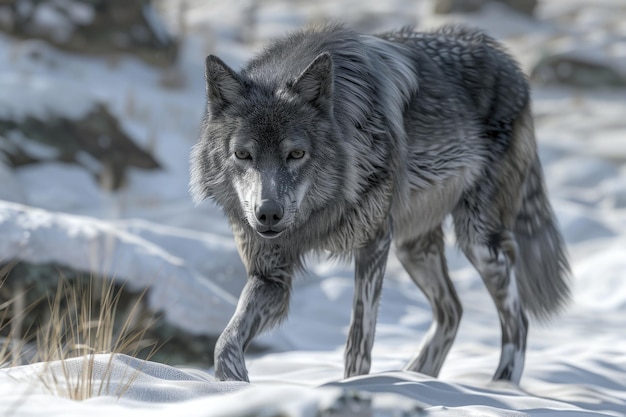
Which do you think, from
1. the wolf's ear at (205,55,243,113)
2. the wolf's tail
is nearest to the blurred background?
the wolf's ear at (205,55,243,113)

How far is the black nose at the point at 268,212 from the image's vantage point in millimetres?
3699

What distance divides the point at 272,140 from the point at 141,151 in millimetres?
7512

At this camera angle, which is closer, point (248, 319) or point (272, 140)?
point (272, 140)

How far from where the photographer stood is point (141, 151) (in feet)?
36.8

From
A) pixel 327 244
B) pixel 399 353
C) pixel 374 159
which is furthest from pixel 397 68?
pixel 399 353

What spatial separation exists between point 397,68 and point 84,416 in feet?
9.06

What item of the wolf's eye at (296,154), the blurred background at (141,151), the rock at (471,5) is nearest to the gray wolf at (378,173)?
the wolf's eye at (296,154)

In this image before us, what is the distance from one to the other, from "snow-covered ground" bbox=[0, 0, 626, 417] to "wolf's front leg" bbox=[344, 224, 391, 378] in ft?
0.82

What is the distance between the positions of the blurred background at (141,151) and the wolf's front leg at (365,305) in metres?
1.36

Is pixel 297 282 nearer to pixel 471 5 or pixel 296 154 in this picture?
pixel 296 154

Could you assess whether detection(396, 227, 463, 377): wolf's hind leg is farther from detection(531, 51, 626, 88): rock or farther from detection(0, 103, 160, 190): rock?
detection(531, 51, 626, 88): rock

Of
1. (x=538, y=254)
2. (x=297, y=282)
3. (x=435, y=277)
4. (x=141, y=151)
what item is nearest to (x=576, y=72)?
(x=141, y=151)

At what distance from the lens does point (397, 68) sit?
4656 millimetres

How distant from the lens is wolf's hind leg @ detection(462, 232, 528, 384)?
16.8 ft
